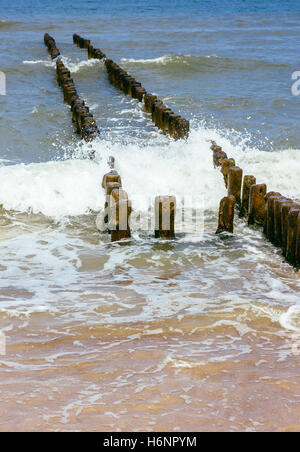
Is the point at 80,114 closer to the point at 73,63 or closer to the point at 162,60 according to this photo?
the point at 73,63

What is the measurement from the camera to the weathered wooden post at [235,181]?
809 cm

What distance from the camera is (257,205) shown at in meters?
7.67

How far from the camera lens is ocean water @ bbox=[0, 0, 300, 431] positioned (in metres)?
4.08

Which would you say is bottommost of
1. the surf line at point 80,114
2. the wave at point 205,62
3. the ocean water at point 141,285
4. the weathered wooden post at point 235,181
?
the ocean water at point 141,285

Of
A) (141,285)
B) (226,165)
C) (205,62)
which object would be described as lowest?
(141,285)

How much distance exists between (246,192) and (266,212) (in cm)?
70

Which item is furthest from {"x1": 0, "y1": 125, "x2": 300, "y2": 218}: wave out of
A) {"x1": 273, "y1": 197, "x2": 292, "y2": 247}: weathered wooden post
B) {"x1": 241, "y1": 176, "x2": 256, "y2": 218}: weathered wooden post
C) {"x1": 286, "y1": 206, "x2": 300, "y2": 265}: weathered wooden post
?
{"x1": 286, "y1": 206, "x2": 300, "y2": 265}: weathered wooden post

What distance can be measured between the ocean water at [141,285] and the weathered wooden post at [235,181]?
0.42 metres

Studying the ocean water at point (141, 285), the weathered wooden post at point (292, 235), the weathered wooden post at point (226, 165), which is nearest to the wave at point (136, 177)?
the ocean water at point (141, 285)

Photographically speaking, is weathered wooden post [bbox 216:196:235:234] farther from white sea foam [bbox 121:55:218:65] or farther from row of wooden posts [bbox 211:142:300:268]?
white sea foam [bbox 121:55:218:65]

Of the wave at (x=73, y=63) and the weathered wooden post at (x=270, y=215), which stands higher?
the wave at (x=73, y=63)

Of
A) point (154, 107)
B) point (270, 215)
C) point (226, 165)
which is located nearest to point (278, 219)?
point (270, 215)

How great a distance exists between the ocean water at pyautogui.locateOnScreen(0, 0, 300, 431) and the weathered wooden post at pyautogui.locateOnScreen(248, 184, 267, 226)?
0.18 meters

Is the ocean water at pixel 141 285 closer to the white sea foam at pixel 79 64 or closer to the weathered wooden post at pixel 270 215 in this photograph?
the weathered wooden post at pixel 270 215
